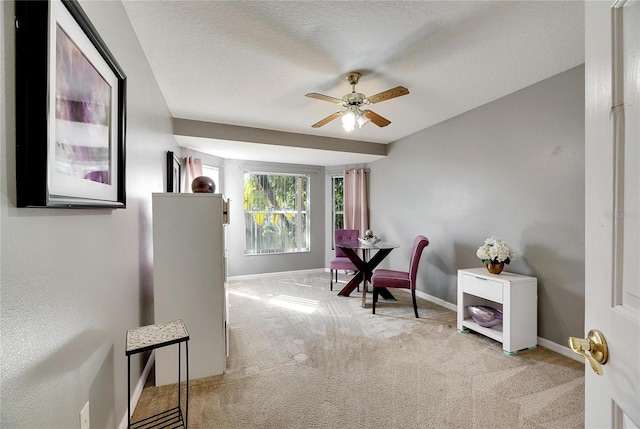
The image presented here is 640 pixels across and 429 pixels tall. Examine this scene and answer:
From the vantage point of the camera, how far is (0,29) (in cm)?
70

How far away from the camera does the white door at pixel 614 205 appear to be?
50 cm

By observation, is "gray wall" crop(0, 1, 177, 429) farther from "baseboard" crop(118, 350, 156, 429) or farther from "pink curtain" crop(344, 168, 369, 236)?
"pink curtain" crop(344, 168, 369, 236)

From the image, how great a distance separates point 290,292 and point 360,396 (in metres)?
2.63

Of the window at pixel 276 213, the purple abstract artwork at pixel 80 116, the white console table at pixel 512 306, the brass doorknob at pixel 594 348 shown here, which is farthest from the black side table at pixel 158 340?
the window at pixel 276 213

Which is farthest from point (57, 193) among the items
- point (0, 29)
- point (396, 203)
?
point (396, 203)

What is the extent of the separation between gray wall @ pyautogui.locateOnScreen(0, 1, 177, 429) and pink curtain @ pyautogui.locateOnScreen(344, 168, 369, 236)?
3.98 meters

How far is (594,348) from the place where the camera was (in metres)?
0.58

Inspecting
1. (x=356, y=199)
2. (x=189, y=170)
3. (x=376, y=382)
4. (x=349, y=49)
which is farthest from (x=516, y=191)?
(x=189, y=170)

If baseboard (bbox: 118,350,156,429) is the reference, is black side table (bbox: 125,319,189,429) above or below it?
above

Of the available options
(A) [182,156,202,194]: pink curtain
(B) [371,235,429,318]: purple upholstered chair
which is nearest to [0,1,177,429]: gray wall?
(A) [182,156,202,194]: pink curtain

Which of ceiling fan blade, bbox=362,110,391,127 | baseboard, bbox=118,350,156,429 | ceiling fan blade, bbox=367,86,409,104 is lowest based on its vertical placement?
baseboard, bbox=118,350,156,429

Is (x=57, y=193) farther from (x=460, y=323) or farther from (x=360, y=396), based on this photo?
(x=460, y=323)

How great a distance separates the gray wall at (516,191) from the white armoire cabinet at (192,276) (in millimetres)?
2832

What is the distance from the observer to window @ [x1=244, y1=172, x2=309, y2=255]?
536 cm
